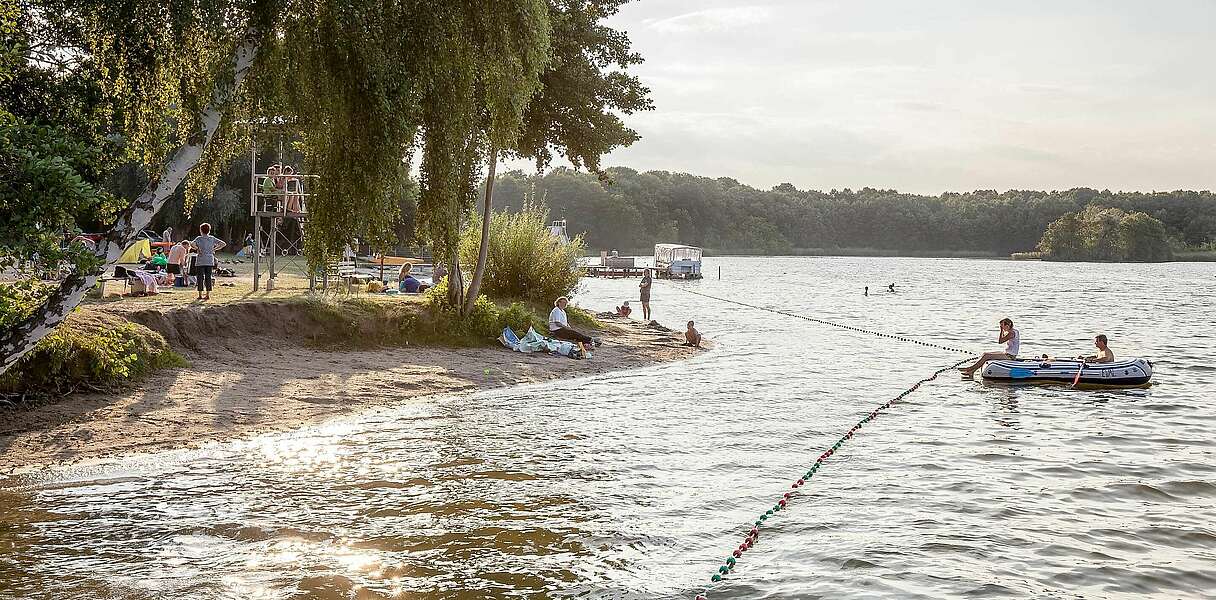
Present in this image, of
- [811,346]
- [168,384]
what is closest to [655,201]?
[811,346]

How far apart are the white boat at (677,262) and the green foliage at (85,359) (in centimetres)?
6811

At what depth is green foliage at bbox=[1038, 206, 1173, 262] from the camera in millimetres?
169750

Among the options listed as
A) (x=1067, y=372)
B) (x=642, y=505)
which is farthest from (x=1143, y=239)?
(x=642, y=505)

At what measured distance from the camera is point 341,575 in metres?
7.25

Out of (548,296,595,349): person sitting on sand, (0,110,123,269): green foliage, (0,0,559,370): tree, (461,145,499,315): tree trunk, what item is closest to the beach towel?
(548,296,595,349): person sitting on sand

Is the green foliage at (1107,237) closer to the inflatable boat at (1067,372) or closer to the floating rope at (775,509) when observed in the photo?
the inflatable boat at (1067,372)

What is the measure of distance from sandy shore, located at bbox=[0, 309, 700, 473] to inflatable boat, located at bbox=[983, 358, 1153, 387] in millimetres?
7411

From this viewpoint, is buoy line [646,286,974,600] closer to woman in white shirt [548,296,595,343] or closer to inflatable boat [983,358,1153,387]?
inflatable boat [983,358,1153,387]

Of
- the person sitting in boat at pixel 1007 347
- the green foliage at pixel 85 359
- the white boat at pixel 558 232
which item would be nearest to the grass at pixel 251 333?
the green foliage at pixel 85 359

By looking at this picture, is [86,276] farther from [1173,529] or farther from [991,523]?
[1173,529]

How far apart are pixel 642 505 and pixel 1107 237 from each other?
611 ft

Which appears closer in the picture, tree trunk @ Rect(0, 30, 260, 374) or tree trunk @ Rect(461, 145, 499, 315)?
tree trunk @ Rect(0, 30, 260, 374)

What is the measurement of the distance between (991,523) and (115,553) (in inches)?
317

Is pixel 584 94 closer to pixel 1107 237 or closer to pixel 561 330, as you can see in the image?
pixel 561 330
